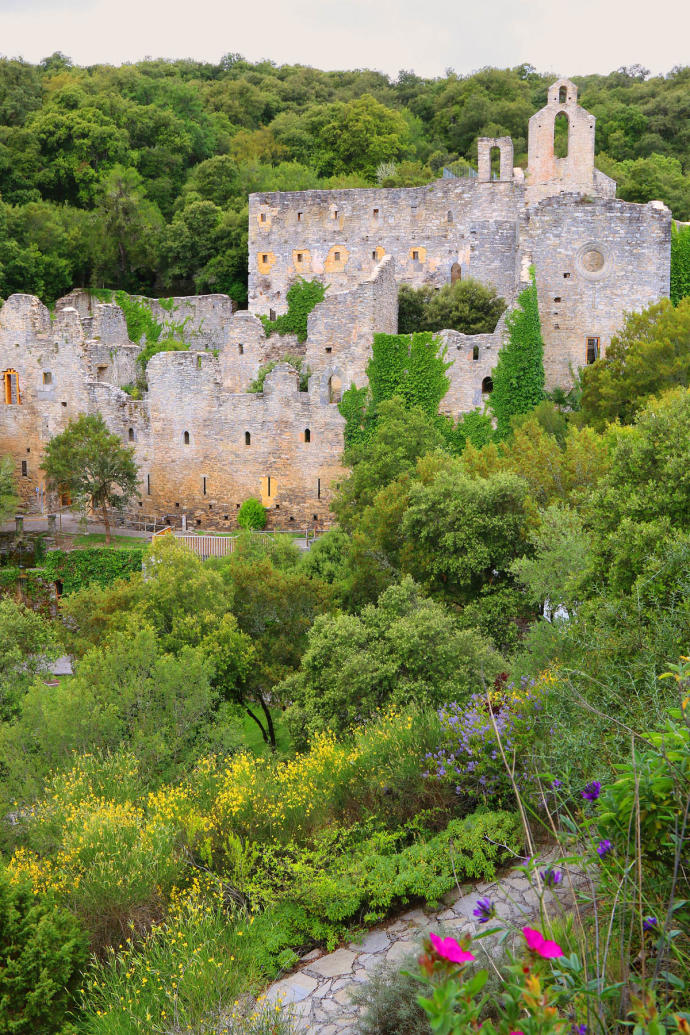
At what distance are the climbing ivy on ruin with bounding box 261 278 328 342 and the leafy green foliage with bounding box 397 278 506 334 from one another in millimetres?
4836

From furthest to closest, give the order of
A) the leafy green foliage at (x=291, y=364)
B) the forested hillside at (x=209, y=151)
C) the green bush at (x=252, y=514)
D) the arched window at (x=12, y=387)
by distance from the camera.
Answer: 1. the forested hillside at (x=209, y=151)
2. the arched window at (x=12, y=387)
3. the leafy green foliage at (x=291, y=364)
4. the green bush at (x=252, y=514)

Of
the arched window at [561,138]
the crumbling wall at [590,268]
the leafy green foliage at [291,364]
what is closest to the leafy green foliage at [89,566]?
the leafy green foliage at [291,364]

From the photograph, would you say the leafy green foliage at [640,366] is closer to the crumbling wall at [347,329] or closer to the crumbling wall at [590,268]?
the crumbling wall at [590,268]

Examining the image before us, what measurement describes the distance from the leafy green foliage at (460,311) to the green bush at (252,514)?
752cm

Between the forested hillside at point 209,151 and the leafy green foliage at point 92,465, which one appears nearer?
the leafy green foliage at point 92,465

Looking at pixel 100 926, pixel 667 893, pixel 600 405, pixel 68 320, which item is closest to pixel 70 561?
pixel 68 320

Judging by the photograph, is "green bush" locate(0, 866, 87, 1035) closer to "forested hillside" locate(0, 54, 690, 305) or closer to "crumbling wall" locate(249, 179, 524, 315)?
"crumbling wall" locate(249, 179, 524, 315)

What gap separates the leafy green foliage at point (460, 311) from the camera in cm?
3241

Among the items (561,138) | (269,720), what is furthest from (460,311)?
(269,720)

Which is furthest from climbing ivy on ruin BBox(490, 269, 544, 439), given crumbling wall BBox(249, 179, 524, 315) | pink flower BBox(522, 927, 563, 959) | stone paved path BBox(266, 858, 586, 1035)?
pink flower BBox(522, 927, 563, 959)

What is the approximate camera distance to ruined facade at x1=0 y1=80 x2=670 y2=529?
97.9 feet

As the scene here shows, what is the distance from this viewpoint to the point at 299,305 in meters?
37.3

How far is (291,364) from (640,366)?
11.7 m

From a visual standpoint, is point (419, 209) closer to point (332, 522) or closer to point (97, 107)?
point (332, 522)
